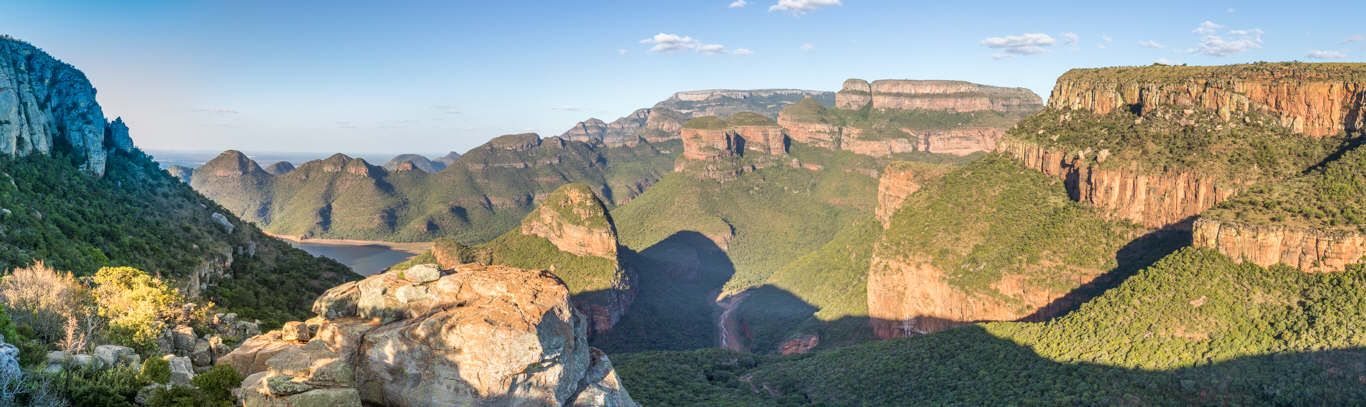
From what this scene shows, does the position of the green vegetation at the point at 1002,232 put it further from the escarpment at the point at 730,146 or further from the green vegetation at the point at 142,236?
the escarpment at the point at 730,146

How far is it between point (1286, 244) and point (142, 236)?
71.4 metres

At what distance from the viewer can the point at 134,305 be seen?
2291 cm

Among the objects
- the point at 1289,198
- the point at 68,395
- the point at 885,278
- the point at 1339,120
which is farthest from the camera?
the point at 885,278

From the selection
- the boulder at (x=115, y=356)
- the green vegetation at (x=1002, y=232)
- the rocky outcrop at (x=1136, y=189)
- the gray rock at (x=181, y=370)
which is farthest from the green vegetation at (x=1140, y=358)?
the boulder at (x=115, y=356)

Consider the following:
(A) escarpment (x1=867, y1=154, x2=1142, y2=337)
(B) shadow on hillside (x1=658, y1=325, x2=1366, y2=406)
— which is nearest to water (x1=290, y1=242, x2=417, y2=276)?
(B) shadow on hillside (x1=658, y1=325, x2=1366, y2=406)

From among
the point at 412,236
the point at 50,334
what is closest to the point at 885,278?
the point at 50,334

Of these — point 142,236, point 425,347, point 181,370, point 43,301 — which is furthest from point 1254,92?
point 142,236

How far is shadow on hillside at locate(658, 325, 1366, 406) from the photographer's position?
34.3 meters

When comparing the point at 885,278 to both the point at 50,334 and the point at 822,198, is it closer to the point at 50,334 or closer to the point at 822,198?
the point at 50,334

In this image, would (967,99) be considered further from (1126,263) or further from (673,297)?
(1126,263)

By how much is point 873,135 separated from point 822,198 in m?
30.0

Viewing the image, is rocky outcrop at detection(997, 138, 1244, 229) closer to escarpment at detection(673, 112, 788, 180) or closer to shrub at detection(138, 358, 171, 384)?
shrub at detection(138, 358, 171, 384)

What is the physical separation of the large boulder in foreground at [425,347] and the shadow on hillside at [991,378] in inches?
1014

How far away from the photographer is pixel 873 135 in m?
182
